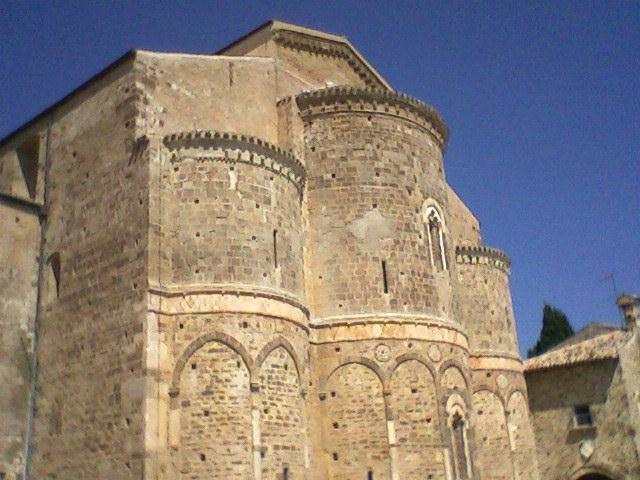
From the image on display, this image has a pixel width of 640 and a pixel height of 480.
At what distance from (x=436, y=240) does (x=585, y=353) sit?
8.15 metres

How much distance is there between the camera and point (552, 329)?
39688 millimetres

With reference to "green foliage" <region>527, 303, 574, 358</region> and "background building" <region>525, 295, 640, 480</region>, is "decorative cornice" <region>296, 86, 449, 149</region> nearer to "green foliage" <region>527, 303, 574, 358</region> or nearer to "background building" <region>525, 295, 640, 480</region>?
"background building" <region>525, 295, 640, 480</region>

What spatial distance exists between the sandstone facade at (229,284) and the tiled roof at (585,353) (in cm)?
537

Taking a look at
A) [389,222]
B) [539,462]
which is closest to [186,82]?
[389,222]

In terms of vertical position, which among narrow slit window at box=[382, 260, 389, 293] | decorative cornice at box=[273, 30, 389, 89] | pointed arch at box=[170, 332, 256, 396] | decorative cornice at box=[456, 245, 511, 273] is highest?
decorative cornice at box=[273, 30, 389, 89]

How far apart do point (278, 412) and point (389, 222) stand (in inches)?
212

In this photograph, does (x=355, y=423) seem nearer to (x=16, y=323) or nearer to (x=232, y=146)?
(x=232, y=146)

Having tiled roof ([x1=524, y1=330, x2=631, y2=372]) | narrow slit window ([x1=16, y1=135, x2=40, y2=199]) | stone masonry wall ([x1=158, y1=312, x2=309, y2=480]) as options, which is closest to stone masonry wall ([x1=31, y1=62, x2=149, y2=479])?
stone masonry wall ([x1=158, y1=312, x2=309, y2=480])

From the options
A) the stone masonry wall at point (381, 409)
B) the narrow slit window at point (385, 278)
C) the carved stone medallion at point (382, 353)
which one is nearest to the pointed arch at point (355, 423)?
the stone masonry wall at point (381, 409)

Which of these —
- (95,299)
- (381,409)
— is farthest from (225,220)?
(381,409)

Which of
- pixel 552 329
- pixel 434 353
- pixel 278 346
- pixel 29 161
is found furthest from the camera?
pixel 552 329

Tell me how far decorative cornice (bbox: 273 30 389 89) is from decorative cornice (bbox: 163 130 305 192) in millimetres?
5480

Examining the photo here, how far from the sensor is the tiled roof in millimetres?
22719

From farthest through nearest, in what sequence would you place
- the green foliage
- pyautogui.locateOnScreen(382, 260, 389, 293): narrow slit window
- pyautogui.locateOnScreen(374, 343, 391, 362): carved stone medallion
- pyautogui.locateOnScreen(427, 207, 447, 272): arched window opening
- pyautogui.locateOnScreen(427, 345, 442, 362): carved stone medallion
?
1. the green foliage
2. pyautogui.locateOnScreen(427, 207, 447, 272): arched window opening
3. pyautogui.locateOnScreen(382, 260, 389, 293): narrow slit window
4. pyautogui.locateOnScreen(427, 345, 442, 362): carved stone medallion
5. pyautogui.locateOnScreen(374, 343, 391, 362): carved stone medallion
